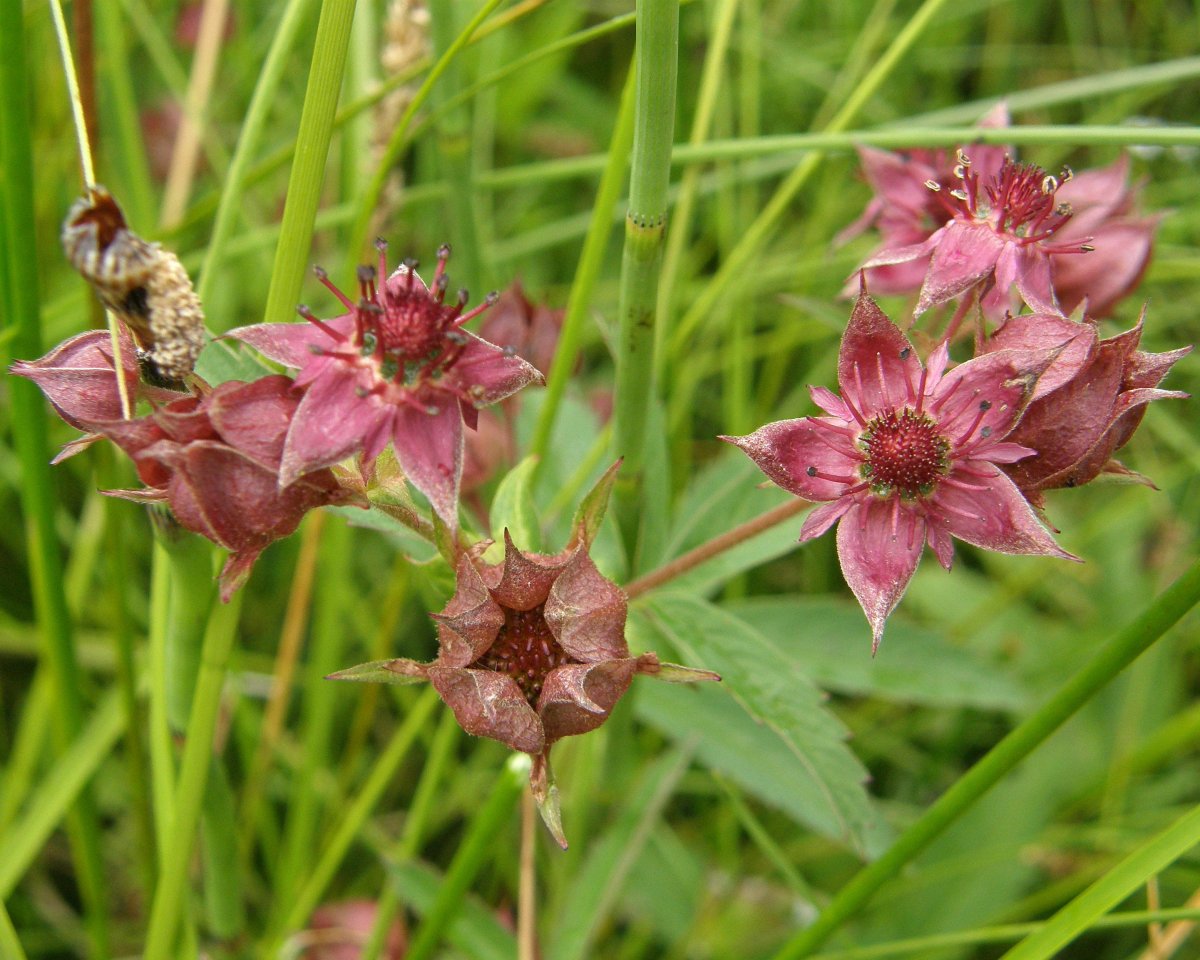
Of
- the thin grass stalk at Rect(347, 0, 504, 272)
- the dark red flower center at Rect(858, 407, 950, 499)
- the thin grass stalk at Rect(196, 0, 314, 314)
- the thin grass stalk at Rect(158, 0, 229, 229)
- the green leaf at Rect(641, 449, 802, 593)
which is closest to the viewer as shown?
the dark red flower center at Rect(858, 407, 950, 499)

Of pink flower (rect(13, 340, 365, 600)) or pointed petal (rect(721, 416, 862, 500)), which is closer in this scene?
pink flower (rect(13, 340, 365, 600))

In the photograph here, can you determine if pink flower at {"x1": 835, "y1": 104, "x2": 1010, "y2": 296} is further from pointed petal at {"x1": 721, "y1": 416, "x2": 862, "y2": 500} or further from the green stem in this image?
the green stem

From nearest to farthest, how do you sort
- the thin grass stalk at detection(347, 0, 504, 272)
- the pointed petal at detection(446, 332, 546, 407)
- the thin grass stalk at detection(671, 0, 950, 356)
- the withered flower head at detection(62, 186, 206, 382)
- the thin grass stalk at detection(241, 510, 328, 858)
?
the withered flower head at detection(62, 186, 206, 382) → the pointed petal at detection(446, 332, 546, 407) → the thin grass stalk at detection(347, 0, 504, 272) → the thin grass stalk at detection(671, 0, 950, 356) → the thin grass stalk at detection(241, 510, 328, 858)

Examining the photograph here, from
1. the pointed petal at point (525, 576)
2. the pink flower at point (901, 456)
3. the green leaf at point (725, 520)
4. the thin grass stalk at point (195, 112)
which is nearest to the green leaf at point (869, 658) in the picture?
the green leaf at point (725, 520)

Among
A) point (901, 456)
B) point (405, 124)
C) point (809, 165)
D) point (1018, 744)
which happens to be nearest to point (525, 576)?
point (901, 456)

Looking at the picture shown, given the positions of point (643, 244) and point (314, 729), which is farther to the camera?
point (314, 729)

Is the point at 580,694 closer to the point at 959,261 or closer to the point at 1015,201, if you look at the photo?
the point at 959,261

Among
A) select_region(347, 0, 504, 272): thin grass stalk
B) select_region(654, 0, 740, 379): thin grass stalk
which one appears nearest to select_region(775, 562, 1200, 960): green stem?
select_region(654, 0, 740, 379): thin grass stalk
